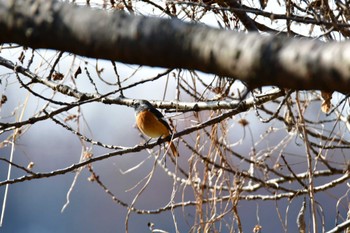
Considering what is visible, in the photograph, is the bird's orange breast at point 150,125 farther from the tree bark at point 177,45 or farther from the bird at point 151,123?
the tree bark at point 177,45

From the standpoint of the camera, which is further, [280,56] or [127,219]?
[127,219]

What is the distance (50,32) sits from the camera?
3.34ft

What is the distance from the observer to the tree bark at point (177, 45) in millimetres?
925

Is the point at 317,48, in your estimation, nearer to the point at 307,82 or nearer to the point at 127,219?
the point at 307,82

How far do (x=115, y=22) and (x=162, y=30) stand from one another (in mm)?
83

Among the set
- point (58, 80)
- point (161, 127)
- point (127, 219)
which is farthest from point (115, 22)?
point (161, 127)

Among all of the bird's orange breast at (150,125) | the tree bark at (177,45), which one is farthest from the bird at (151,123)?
the tree bark at (177,45)

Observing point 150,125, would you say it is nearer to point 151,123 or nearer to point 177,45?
point 151,123

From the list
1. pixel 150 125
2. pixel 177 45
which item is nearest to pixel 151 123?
pixel 150 125

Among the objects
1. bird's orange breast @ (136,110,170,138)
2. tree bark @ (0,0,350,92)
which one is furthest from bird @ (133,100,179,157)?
tree bark @ (0,0,350,92)

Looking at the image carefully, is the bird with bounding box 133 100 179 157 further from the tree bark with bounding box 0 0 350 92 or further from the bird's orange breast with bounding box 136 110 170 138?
the tree bark with bounding box 0 0 350 92

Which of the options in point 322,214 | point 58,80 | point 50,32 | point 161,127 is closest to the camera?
point 50,32

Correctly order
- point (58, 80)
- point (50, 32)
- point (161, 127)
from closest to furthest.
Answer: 1. point (50, 32)
2. point (58, 80)
3. point (161, 127)

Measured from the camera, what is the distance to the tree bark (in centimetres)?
92
